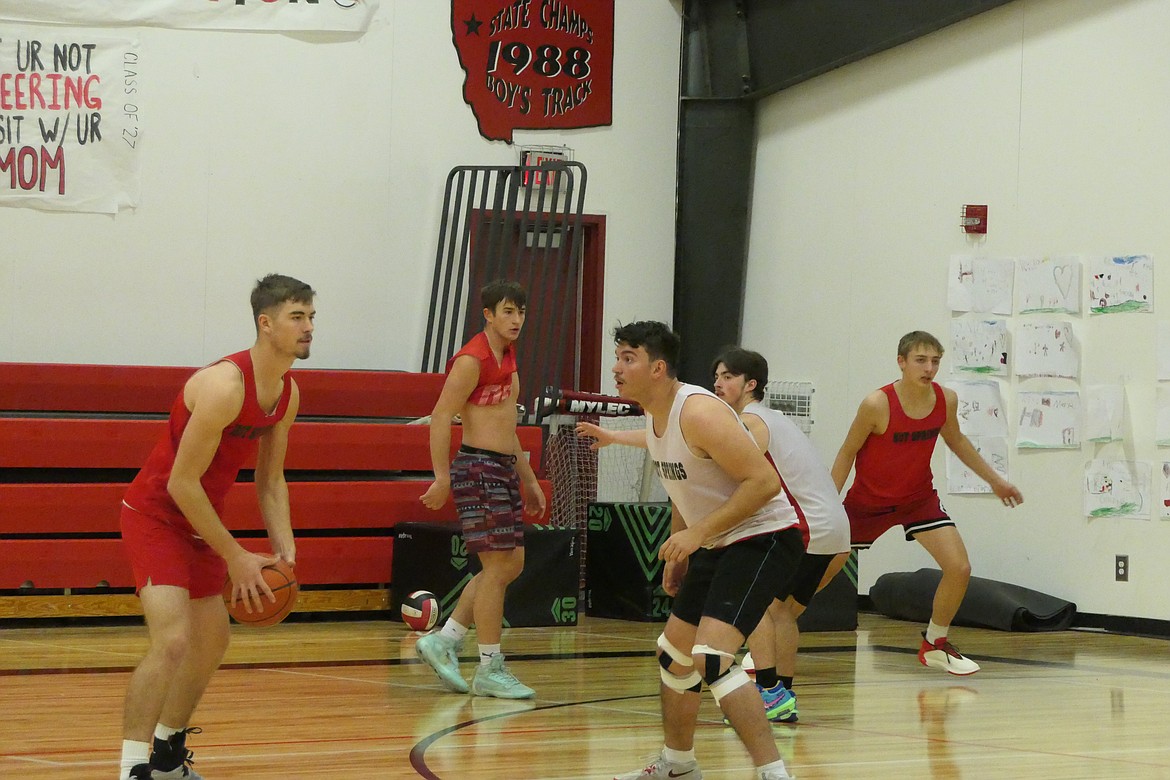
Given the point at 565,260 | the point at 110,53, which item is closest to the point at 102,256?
the point at 110,53

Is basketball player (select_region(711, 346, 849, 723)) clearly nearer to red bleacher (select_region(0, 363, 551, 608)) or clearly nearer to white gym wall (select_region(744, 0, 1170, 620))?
red bleacher (select_region(0, 363, 551, 608))

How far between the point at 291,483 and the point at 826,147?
190 inches

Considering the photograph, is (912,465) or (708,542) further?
(912,465)

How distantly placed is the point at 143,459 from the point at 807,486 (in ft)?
15.1

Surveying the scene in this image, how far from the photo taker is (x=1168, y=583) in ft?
27.5

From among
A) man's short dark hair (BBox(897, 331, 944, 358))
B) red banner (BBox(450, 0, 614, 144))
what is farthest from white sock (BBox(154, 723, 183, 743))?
red banner (BBox(450, 0, 614, 144))

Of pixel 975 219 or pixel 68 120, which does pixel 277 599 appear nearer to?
pixel 975 219

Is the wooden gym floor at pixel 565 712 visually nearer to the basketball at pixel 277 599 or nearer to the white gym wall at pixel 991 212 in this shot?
the basketball at pixel 277 599

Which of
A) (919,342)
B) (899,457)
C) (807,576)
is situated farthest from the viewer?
(899,457)

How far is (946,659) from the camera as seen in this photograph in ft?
23.6

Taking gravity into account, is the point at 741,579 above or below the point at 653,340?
below

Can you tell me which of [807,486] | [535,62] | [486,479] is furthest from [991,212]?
[486,479]

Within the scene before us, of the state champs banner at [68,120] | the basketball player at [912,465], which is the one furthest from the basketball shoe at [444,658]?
the state champs banner at [68,120]

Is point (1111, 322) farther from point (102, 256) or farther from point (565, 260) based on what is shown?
point (102, 256)
